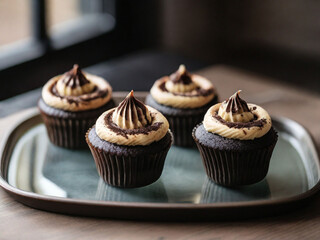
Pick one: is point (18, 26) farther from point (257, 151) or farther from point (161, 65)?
point (257, 151)

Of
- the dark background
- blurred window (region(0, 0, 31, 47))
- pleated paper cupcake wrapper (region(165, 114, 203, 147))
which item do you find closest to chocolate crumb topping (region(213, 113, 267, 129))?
pleated paper cupcake wrapper (region(165, 114, 203, 147))

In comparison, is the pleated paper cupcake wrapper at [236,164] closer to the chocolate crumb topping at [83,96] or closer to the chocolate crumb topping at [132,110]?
the chocolate crumb topping at [132,110]

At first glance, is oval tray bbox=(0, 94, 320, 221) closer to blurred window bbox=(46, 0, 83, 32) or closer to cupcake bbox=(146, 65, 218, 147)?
cupcake bbox=(146, 65, 218, 147)

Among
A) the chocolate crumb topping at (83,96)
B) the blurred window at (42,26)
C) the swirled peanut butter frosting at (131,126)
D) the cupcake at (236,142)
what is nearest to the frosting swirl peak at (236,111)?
the cupcake at (236,142)

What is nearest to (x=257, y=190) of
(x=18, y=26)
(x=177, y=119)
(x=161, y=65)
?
(x=177, y=119)

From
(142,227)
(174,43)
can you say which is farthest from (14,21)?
(142,227)

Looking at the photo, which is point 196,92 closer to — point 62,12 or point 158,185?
point 158,185
